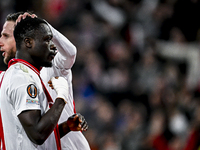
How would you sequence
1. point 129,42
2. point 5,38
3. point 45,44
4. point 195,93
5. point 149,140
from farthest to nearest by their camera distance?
point 129,42 < point 195,93 < point 149,140 < point 5,38 < point 45,44

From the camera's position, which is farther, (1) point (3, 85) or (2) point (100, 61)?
(2) point (100, 61)

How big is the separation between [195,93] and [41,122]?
16.7ft

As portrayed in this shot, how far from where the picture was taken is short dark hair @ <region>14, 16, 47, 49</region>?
2.46 m

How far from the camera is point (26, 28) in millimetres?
2484

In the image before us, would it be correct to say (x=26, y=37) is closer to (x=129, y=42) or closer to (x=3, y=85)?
(x=3, y=85)

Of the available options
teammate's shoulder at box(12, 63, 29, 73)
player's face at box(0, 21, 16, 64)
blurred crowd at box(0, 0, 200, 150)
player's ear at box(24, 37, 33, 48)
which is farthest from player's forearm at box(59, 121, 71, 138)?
blurred crowd at box(0, 0, 200, 150)

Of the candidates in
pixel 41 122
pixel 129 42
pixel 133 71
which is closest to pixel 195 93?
pixel 133 71

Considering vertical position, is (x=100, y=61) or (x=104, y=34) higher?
(x=104, y=34)

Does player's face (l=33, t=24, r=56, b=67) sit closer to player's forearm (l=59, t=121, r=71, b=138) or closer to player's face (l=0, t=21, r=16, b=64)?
player's forearm (l=59, t=121, r=71, b=138)

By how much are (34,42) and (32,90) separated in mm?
412

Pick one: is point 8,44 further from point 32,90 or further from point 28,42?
point 32,90

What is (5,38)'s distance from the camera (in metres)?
3.16

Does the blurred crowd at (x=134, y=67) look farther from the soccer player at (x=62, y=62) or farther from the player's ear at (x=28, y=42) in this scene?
the player's ear at (x=28, y=42)

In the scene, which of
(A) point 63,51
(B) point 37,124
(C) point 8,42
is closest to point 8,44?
(C) point 8,42
